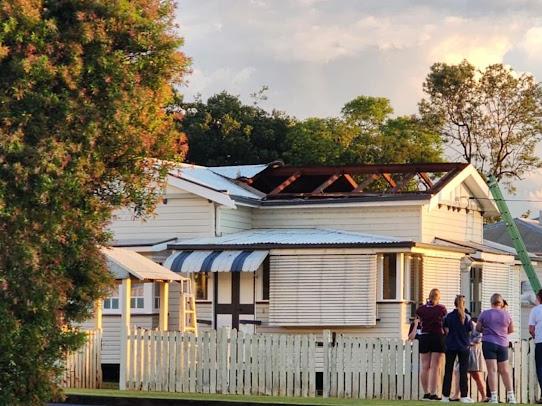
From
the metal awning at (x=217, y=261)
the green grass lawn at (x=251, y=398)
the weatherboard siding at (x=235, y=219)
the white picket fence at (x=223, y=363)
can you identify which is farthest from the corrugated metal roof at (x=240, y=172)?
the green grass lawn at (x=251, y=398)

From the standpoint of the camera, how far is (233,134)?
62000mm

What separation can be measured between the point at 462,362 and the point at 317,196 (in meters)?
14.0

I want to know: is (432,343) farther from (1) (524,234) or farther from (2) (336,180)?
(1) (524,234)

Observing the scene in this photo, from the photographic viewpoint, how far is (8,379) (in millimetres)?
16703

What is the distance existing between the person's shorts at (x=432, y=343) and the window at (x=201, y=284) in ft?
36.5

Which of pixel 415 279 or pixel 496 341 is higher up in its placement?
pixel 415 279

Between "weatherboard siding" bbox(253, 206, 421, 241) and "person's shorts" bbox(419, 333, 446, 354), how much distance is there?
34.4 ft

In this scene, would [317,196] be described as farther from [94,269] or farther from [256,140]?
[256,140]

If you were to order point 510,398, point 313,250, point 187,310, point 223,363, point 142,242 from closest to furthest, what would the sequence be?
point 510,398 → point 223,363 → point 187,310 → point 313,250 → point 142,242

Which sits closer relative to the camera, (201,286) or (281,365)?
(281,365)

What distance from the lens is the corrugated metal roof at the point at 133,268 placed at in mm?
25938

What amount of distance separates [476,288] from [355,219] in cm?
506

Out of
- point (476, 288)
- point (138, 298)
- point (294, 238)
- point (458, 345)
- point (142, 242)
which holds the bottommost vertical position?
point (458, 345)

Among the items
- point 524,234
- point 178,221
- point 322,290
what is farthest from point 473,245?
point 524,234
